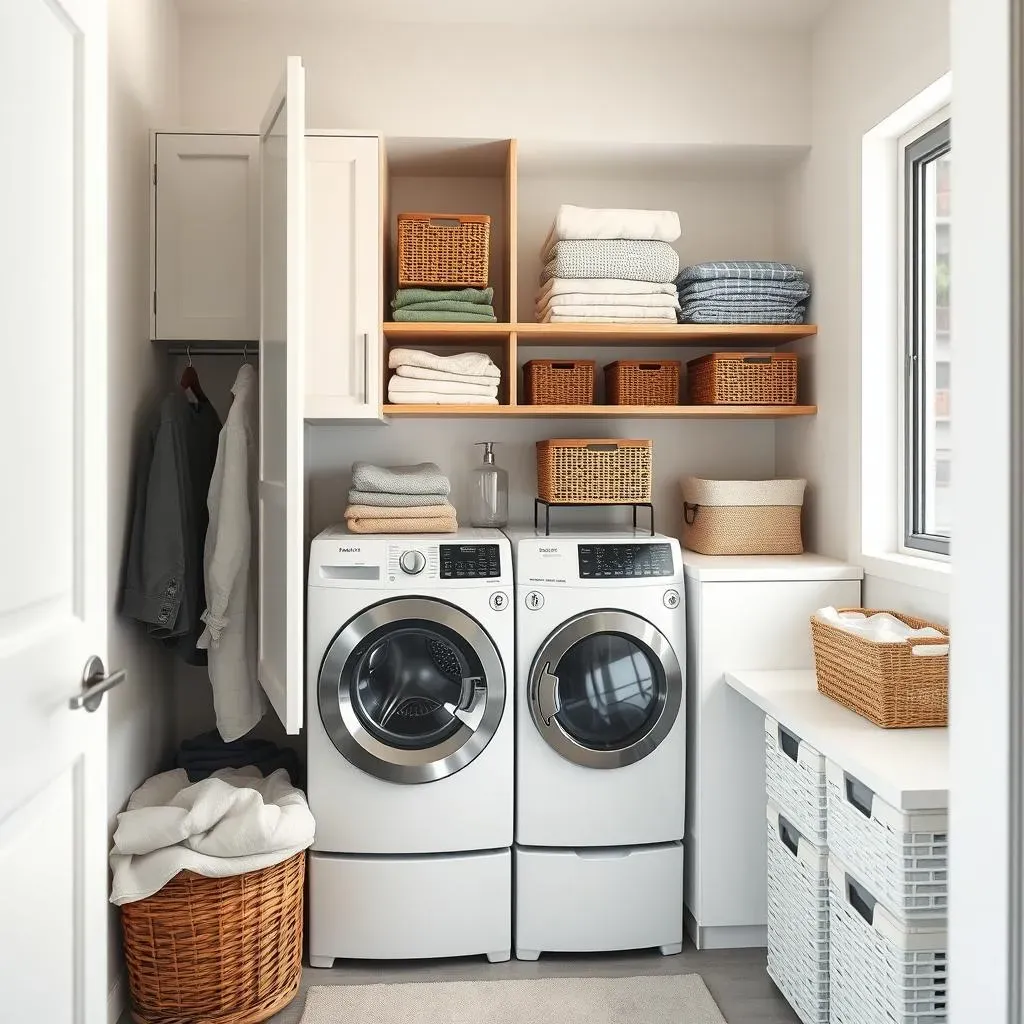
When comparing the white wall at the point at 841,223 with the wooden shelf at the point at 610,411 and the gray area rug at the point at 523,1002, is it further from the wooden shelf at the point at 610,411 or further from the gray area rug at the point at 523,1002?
the gray area rug at the point at 523,1002

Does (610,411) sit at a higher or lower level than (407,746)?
higher

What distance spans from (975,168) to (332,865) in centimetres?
226

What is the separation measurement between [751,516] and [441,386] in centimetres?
102

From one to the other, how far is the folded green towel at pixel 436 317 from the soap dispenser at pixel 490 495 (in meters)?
0.41

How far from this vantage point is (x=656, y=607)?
2.59 metres

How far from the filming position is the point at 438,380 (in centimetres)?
279

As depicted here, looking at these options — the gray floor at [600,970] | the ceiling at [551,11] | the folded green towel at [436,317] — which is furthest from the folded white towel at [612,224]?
the gray floor at [600,970]

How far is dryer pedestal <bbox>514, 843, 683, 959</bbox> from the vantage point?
2.57 m

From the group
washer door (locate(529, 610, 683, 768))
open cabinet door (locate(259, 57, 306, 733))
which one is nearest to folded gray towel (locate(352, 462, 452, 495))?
open cabinet door (locate(259, 57, 306, 733))

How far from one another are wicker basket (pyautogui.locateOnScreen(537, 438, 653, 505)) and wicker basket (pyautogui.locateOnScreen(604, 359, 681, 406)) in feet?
0.60

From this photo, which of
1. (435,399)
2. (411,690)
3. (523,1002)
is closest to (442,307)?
(435,399)

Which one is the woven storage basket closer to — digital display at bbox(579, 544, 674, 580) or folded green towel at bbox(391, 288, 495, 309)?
digital display at bbox(579, 544, 674, 580)

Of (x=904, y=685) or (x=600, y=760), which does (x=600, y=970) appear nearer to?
(x=600, y=760)

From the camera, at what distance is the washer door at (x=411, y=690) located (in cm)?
250
